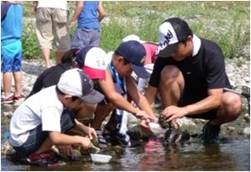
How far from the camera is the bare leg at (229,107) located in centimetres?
684

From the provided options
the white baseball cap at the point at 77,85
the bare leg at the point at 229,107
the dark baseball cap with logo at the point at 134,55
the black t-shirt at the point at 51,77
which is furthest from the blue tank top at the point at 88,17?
the white baseball cap at the point at 77,85

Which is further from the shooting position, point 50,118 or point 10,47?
point 10,47

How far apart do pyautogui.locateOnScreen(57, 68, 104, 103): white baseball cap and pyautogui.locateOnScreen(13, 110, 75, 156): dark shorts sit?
0.18 metres

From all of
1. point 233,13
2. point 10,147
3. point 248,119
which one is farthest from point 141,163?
point 233,13

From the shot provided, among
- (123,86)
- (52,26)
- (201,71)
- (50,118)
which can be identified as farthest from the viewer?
(52,26)

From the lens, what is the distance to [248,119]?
814 cm

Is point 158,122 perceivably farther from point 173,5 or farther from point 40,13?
point 173,5

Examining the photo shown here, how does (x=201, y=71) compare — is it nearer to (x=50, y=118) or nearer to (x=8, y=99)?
(x=50, y=118)

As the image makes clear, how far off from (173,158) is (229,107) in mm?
760

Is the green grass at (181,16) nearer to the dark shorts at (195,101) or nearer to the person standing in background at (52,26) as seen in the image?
the person standing in background at (52,26)

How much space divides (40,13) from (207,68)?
14.4ft

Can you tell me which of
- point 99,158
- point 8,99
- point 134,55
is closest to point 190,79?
point 134,55

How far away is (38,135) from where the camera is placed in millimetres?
5938

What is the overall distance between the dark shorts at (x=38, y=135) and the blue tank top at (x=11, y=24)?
3684 millimetres
